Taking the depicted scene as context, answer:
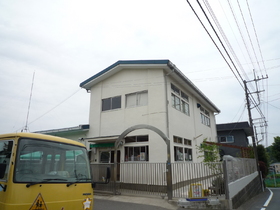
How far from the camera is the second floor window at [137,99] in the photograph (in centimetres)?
1324

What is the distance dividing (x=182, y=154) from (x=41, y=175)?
11296mm

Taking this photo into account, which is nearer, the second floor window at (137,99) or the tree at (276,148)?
the second floor window at (137,99)

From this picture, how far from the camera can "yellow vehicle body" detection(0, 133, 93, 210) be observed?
3.44m

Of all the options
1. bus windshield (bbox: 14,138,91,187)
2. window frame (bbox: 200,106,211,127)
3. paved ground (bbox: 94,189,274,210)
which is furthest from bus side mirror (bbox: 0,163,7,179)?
window frame (bbox: 200,106,211,127)

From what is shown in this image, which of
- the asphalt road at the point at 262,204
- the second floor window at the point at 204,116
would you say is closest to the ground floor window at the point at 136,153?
the asphalt road at the point at 262,204

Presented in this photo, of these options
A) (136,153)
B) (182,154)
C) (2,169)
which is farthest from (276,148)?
(2,169)

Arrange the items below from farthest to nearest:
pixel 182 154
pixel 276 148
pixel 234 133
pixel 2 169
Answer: pixel 276 148
pixel 234 133
pixel 182 154
pixel 2 169

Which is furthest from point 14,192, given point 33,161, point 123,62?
Result: point 123,62

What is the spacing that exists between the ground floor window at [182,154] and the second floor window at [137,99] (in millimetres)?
3566

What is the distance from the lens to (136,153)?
41.0 feet

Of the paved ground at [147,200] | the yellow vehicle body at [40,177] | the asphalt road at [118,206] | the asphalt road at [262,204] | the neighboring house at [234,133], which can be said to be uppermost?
the neighboring house at [234,133]

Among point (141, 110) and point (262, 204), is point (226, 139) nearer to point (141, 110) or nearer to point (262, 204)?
point (262, 204)

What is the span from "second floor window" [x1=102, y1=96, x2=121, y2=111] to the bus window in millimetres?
10320

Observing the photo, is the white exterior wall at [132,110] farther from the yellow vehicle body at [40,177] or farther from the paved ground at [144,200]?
the yellow vehicle body at [40,177]
